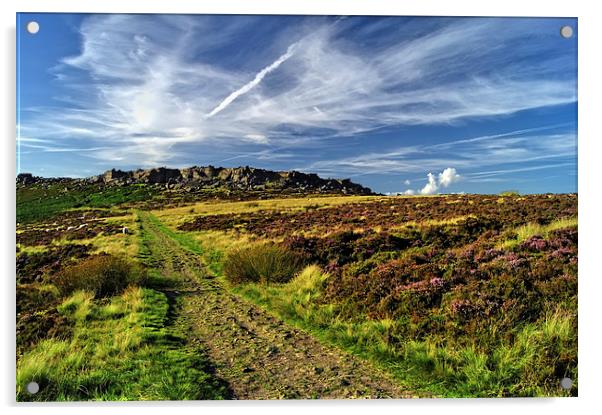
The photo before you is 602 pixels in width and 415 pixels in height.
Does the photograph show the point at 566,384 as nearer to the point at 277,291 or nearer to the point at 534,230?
the point at 534,230

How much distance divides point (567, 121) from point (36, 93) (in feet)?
25.6

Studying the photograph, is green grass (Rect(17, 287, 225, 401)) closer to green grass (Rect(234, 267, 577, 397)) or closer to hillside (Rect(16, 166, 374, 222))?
hillside (Rect(16, 166, 374, 222))

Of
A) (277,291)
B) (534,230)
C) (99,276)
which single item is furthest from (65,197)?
(534,230)

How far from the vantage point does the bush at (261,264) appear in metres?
6.85

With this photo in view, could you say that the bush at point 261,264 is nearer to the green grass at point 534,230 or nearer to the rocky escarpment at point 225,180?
the rocky escarpment at point 225,180

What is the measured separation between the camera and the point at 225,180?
616 cm

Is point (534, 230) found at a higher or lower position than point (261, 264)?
higher

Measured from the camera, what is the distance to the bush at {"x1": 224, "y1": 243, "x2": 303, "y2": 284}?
22.5 feet

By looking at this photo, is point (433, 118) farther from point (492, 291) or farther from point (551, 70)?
point (492, 291)

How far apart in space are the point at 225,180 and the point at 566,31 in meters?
5.65

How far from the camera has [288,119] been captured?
6.13 meters
